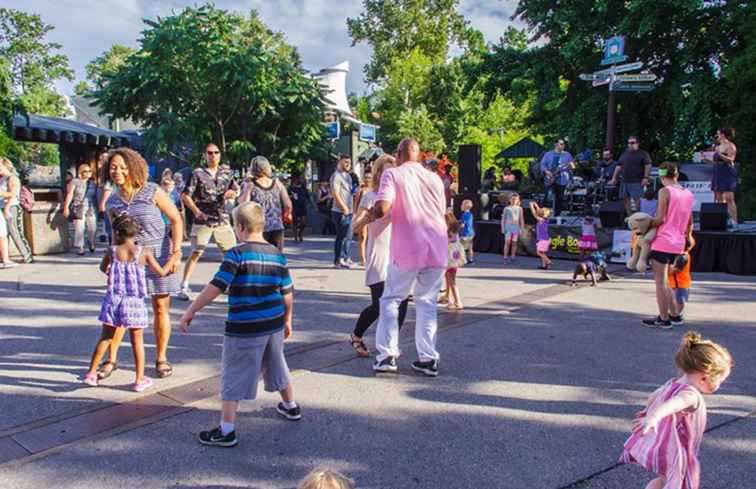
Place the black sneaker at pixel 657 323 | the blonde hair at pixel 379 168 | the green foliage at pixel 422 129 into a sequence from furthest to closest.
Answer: the green foliage at pixel 422 129 → the black sneaker at pixel 657 323 → the blonde hair at pixel 379 168

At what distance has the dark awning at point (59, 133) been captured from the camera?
21438 mm

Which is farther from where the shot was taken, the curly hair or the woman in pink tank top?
the woman in pink tank top

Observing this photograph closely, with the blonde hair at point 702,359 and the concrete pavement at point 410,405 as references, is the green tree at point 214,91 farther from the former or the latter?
the blonde hair at point 702,359

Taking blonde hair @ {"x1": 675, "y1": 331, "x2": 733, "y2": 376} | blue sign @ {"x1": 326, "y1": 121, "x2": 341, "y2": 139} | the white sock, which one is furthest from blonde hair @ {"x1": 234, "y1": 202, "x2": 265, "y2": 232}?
blue sign @ {"x1": 326, "y1": 121, "x2": 341, "y2": 139}

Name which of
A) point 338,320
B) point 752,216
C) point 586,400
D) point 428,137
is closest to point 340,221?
point 338,320

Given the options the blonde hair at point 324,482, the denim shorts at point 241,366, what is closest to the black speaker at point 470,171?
the denim shorts at point 241,366

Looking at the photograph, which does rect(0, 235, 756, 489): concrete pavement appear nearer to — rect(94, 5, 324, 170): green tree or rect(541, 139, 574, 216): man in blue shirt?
rect(541, 139, 574, 216): man in blue shirt

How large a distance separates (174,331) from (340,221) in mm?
4267

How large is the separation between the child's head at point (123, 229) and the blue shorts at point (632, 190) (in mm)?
11149

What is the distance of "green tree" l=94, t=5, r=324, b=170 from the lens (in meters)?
16.9

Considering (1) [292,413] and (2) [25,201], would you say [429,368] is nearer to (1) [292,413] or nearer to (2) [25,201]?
(1) [292,413]

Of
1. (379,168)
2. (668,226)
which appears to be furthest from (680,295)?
(379,168)

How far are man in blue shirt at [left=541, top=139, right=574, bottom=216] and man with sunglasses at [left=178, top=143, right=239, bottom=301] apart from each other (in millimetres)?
9331

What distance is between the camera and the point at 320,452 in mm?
3555
